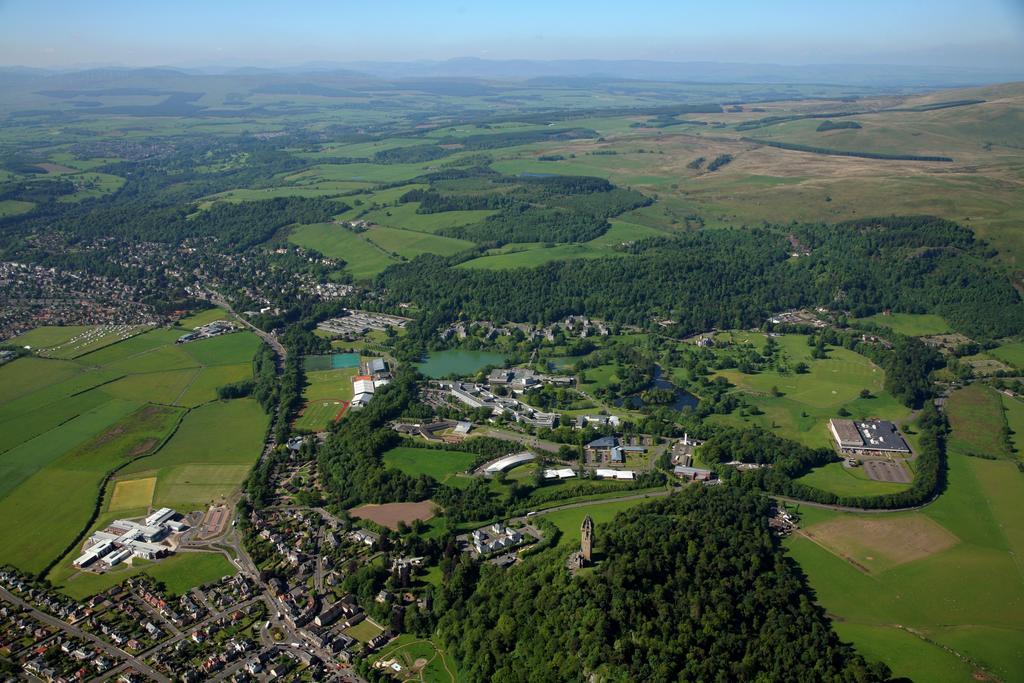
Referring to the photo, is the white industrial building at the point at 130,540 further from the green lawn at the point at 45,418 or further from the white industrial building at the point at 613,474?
the white industrial building at the point at 613,474

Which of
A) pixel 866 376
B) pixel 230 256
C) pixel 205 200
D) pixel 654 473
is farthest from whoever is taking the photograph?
pixel 205 200

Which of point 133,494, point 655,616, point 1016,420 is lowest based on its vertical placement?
point 133,494

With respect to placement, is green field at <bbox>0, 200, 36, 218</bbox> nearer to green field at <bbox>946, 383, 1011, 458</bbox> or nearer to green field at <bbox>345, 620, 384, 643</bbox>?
green field at <bbox>345, 620, 384, 643</bbox>

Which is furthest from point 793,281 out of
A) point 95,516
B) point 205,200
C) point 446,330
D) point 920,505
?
point 205,200

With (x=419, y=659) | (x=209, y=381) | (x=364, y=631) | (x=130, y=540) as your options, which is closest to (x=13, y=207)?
(x=209, y=381)

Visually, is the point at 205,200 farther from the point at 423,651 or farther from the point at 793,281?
the point at 423,651

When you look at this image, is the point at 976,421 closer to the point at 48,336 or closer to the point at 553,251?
the point at 553,251

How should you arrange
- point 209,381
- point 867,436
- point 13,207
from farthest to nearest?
point 13,207
point 209,381
point 867,436
